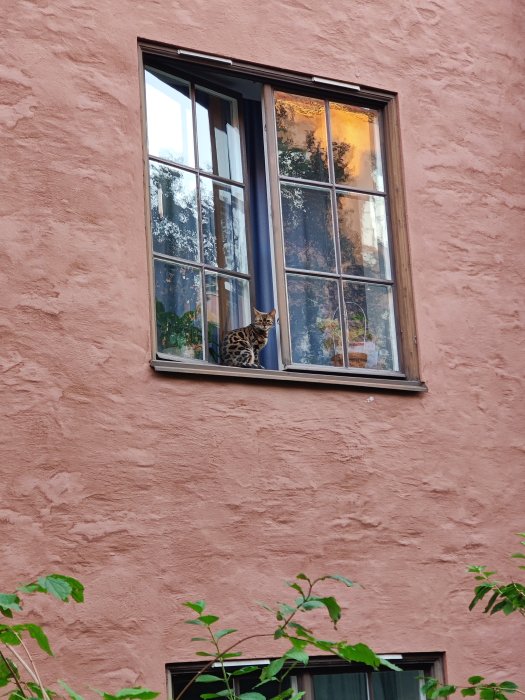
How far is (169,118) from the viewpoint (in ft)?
23.5

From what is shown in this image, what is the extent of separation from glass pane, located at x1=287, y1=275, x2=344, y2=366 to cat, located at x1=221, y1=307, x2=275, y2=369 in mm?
195

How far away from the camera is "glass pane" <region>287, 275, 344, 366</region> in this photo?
723cm

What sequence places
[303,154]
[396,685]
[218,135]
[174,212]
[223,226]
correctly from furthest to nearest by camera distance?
[303,154], [218,135], [223,226], [174,212], [396,685]

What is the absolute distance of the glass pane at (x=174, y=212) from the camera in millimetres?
6949

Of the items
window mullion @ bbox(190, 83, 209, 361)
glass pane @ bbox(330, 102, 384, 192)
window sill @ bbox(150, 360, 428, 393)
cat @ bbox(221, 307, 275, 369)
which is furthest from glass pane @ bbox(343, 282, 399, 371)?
window mullion @ bbox(190, 83, 209, 361)

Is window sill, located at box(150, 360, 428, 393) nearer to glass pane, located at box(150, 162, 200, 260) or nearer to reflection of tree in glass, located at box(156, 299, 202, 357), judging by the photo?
reflection of tree in glass, located at box(156, 299, 202, 357)

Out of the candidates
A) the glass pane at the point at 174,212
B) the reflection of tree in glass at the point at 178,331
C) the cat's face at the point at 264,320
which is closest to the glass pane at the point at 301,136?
the glass pane at the point at 174,212

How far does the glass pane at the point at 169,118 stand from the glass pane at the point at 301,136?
542 mm

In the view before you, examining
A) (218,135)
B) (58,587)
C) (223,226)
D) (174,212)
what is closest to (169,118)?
(218,135)

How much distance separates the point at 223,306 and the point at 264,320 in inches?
10.2

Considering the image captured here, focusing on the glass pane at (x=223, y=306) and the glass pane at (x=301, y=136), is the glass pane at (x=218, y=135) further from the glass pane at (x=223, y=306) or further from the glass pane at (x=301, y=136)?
the glass pane at (x=223, y=306)

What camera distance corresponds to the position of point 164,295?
6.86 metres

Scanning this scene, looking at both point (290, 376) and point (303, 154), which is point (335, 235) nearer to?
point (303, 154)

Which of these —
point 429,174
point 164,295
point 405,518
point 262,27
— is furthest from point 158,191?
point 405,518
